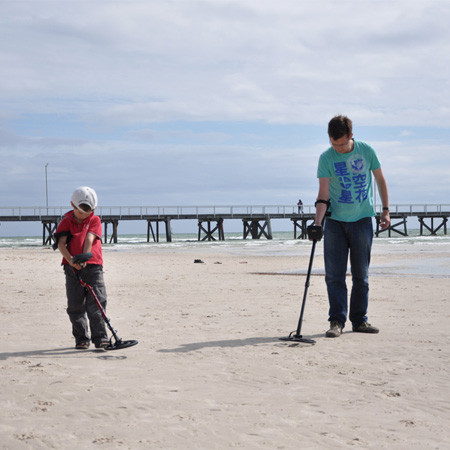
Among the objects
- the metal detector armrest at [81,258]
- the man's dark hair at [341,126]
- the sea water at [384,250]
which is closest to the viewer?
the metal detector armrest at [81,258]

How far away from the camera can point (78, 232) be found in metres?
4.94

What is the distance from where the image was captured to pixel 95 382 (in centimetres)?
372

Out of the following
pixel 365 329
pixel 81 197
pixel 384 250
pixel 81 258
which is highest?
pixel 81 197

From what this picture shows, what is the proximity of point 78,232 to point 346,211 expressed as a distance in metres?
2.34

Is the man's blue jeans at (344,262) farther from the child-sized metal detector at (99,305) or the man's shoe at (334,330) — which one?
the child-sized metal detector at (99,305)

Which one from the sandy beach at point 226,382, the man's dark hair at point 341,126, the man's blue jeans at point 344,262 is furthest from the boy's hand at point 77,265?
the man's dark hair at point 341,126

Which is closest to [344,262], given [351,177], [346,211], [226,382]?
[346,211]

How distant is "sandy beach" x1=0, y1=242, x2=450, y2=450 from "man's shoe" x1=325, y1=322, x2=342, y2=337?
129 mm

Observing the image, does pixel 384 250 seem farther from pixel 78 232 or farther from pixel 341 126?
pixel 78 232

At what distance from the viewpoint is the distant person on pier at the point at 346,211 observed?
5.31m

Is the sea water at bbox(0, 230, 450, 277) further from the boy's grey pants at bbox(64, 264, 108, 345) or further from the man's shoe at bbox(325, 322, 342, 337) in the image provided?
the boy's grey pants at bbox(64, 264, 108, 345)

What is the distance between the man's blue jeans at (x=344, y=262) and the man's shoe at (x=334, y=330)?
0.16ft

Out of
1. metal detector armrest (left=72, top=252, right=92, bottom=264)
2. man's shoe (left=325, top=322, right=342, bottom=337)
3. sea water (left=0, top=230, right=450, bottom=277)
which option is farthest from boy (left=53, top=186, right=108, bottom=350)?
sea water (left=0, top=230, right=450, bottom=277)

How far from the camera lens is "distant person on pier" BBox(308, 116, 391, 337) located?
5309 mm
